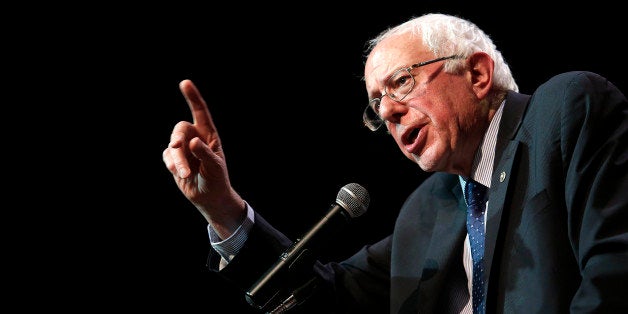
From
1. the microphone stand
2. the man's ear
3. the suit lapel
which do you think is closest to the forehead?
the man's ear

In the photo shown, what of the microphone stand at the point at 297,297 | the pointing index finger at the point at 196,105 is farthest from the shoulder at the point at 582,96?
the pointing index finger at the point at 196,105

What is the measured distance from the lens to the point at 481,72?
2.46 m

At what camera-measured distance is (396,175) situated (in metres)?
3.68

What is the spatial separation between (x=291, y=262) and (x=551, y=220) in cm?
78

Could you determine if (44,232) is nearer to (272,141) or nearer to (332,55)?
(272,141)

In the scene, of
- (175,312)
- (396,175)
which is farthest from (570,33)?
(175,312)

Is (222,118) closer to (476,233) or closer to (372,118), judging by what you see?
(372,118)

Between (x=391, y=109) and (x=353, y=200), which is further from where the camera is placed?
(x=391, y=109)

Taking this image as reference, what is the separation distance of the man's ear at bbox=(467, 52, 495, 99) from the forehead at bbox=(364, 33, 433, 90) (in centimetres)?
18

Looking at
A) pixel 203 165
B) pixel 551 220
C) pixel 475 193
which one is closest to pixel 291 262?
pixel 203 165

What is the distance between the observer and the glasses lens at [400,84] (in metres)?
2.39

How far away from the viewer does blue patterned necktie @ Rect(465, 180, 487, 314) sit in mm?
2197

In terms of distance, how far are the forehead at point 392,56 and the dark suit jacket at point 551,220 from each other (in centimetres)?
40

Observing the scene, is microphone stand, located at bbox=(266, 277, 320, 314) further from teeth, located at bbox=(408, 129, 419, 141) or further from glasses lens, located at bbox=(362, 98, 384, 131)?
glasses lens, located at bbox=(362, 98, 384, 131)
